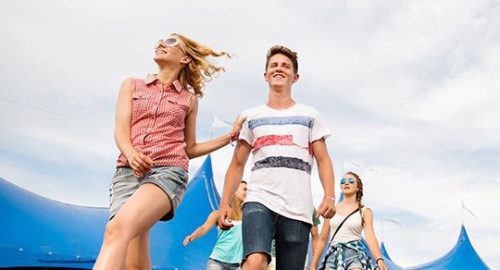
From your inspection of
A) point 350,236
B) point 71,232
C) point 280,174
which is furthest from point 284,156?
point 71,232

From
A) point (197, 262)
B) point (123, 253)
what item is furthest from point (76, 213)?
point (123, 253)

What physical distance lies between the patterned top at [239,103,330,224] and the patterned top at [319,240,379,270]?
Result: 2.06 m

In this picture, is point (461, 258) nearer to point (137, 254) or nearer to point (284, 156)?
point (284, 156)

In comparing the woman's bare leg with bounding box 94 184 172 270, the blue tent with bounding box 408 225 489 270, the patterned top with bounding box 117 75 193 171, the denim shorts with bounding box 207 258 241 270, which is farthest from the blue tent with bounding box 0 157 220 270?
the blue tent with bounding box 408 225 489 270

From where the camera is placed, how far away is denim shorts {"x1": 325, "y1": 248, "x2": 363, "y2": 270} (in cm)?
512

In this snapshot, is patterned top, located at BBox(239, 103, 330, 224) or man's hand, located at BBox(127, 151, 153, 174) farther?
patterned top, located at BBox(239, 103, 330, 224)

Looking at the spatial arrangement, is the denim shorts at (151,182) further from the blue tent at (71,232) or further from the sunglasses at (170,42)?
the blue tent at (71,232)

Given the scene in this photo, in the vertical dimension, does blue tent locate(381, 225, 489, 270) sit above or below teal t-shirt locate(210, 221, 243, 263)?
above

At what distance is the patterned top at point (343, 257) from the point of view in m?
5.14

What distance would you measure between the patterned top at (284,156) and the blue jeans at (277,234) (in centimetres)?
4

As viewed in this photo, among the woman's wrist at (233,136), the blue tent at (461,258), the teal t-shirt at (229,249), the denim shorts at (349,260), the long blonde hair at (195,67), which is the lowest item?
the denim shorts at (349,260)

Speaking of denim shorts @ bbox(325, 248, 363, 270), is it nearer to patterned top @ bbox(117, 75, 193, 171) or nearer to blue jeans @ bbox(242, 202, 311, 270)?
blue jeans @ bbox(242, 202, 311, 270)

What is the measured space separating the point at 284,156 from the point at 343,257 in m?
2.26

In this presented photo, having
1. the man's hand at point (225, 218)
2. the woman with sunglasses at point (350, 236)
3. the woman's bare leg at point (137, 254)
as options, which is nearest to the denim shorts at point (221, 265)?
the woman with sunglasses at point (350, 236)
